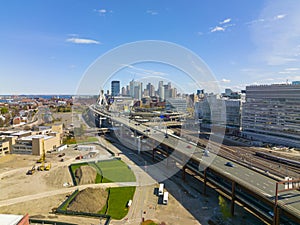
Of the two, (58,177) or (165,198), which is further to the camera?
(58,177)

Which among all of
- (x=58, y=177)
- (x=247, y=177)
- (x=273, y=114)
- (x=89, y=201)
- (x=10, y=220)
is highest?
(x=273, y=114)

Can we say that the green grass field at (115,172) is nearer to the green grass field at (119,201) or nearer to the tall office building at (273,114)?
the green grass field at (119,201)

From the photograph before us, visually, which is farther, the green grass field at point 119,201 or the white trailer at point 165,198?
the white trailer at point 165,198

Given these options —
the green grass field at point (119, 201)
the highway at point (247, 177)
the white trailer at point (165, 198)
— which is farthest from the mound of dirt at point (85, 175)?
the highway at point (247, 177)

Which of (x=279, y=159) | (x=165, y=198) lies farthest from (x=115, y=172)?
(x=279, y=159)

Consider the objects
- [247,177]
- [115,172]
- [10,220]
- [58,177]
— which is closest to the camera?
[10,220]

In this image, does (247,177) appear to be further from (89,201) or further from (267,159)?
(267,159)

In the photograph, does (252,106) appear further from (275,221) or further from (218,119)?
(275,221)
